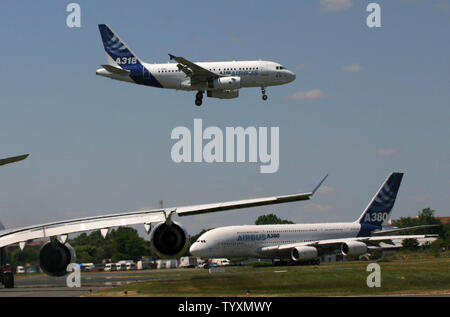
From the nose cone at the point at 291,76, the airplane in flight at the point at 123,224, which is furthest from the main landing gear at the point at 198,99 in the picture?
the airplane in flight at the point at 123,224

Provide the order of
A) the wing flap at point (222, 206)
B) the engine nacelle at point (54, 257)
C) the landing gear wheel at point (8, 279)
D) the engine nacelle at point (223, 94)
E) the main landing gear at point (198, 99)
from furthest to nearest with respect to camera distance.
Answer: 1. the engine nacelle at point (223, 94)
2. the main landing gear at point (198, 99)
3. the landing gear wheel at point (8, 279)
4. the engine nacelle at point (54, 257)
5. the wing flap at point (222, 206)

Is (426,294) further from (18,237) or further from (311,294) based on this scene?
(18,237)

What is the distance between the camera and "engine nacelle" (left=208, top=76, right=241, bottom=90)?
62094 millimetres

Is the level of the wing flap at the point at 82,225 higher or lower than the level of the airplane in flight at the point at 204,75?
lower

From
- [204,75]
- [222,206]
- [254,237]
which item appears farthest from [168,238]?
[254,237]

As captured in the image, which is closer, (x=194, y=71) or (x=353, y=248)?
(x=194, y=71)

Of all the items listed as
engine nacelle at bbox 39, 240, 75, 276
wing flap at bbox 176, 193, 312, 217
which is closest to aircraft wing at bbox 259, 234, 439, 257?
engine nacelle at bbox 39, 240, 75, 276

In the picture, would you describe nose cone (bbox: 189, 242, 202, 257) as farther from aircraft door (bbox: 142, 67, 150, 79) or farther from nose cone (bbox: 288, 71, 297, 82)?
nose cone (bbox: 288, 71, 297, 82)

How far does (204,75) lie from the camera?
206ft

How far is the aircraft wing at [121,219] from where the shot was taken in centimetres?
1576

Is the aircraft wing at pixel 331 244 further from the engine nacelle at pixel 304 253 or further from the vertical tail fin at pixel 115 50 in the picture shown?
the vertical tail fin at pixel 115 50

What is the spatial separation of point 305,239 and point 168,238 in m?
69.3

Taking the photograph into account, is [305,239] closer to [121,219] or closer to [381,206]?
[381,206]
